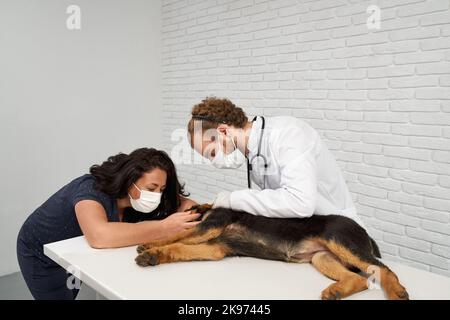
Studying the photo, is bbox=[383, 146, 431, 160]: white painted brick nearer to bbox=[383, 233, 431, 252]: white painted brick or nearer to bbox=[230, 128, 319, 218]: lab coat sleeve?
bbox=[383, 233, 431, 252]: white painted brick

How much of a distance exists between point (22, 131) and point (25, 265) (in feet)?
5.60

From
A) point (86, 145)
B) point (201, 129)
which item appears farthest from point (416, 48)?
point (86, 145)

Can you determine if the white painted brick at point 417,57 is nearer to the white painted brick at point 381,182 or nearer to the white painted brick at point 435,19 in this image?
the white painted brick at point 435,19

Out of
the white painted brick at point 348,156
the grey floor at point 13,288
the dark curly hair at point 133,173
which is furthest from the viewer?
the grey floor at point 13,288

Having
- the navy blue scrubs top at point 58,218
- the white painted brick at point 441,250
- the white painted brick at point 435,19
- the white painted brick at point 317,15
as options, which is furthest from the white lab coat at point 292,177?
the white painted brick at point 317,15

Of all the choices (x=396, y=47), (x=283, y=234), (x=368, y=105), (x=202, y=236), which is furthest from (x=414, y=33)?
(x=202, y=236)

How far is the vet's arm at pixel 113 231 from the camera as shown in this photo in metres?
1.49

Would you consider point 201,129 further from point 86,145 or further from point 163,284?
point 86,145

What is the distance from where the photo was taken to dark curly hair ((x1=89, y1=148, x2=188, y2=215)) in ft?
5.71

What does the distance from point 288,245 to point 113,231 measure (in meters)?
0.69

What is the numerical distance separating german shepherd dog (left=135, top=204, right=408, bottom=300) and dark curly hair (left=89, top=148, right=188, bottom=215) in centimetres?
35

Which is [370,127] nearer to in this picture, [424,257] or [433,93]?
[433,93]

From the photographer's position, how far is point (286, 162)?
145 centimetres

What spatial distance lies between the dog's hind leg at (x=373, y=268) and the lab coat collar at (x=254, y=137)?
0.51 meters
